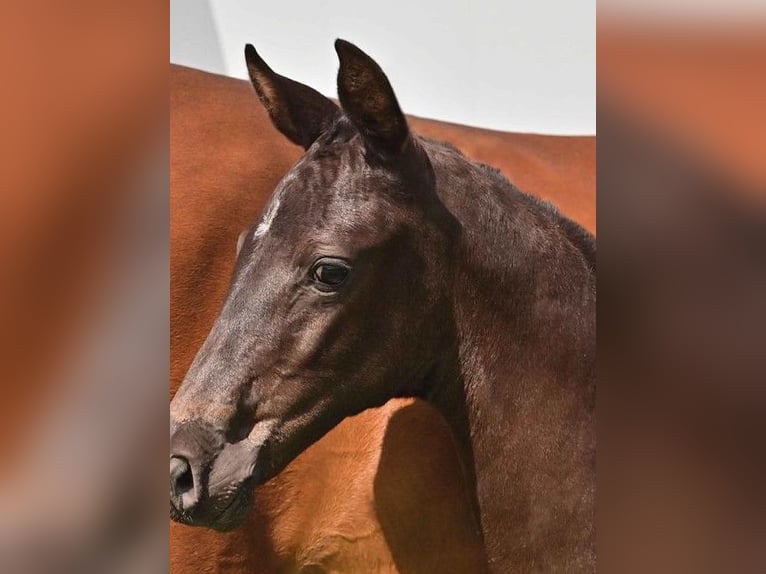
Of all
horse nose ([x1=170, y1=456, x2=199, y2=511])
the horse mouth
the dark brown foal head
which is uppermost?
the dark brown foal head

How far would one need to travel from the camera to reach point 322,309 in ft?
4.66

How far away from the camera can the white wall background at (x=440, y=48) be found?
5.76ft

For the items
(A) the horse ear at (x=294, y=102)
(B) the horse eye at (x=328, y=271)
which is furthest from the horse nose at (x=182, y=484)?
(A) the horse ear at (x=294, y=102)

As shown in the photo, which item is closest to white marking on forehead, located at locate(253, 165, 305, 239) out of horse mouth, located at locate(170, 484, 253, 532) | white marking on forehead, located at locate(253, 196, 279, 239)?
white marking on forehead, located at locate(253, 196, 279, 239)

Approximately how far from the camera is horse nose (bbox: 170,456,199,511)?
1.38 m

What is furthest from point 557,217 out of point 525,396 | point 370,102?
point 370,102

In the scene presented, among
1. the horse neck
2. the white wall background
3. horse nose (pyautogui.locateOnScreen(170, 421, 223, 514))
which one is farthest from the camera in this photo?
the white wall background

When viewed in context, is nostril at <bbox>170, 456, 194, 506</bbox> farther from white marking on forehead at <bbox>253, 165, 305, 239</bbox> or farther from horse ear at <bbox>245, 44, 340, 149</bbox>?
horse ear at <bbox>245, 44, 340, 149</bbox>

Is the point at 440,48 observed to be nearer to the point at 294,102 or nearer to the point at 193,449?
the point at 294,102

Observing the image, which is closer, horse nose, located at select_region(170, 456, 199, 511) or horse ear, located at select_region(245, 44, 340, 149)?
horse nose, located at select_region(170, 456, 199, 511)
